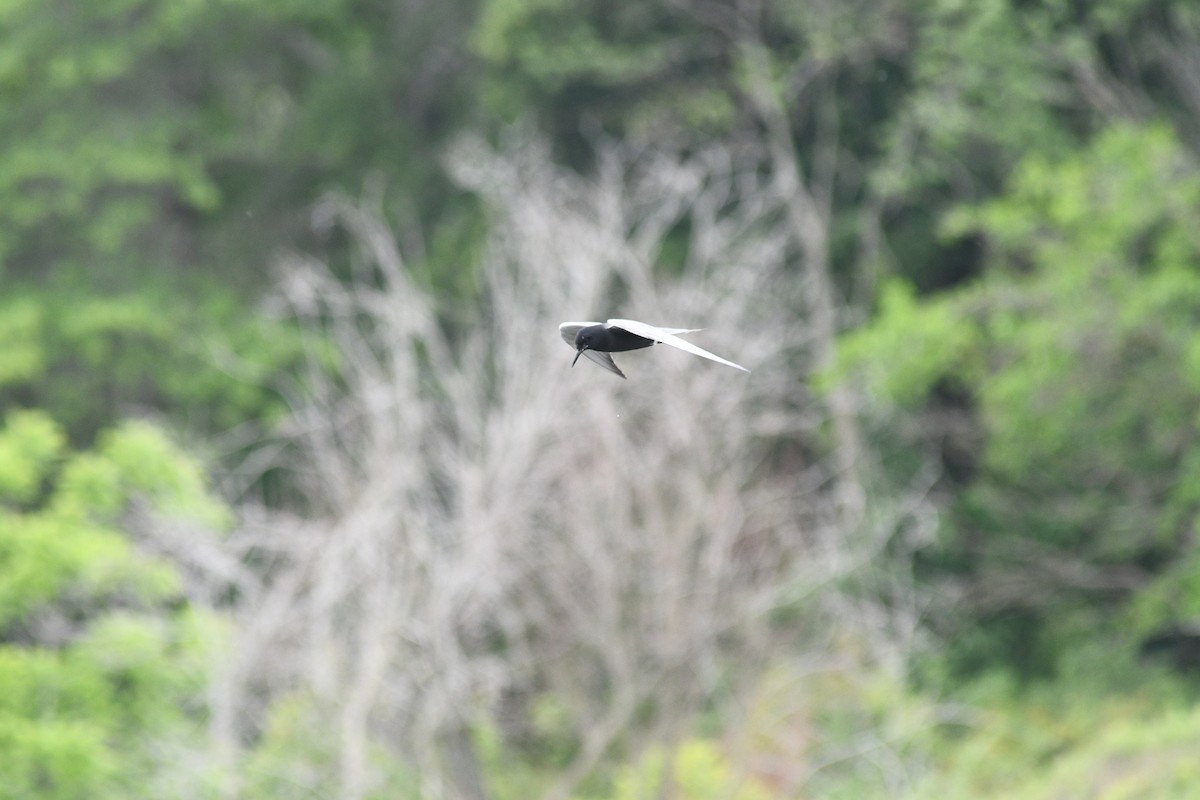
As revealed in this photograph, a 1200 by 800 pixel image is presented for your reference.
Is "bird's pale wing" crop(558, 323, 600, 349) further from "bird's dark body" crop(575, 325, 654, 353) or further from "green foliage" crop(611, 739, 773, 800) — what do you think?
"green foliage" crop(611, 739, 773, 800)

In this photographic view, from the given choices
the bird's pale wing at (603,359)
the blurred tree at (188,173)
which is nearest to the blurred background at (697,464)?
the blurred tree at (188,173)

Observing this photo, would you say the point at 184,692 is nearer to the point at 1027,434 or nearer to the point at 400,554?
the point at 400,554

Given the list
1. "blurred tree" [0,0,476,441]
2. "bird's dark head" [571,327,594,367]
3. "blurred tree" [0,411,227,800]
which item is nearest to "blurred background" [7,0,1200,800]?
"blurred tree" [0,411,227,800]

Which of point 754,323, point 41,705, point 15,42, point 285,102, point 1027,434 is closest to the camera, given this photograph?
point 41,705

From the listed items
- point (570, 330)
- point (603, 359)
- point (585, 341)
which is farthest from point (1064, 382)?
point (585, 341)

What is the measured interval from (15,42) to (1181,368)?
13.3 metres

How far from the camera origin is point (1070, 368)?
13297 millimetres

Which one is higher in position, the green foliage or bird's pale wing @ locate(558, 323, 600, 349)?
bird's pale wing @ locate(558, 323, 600, 349)

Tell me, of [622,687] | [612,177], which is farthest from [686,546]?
[612,177]

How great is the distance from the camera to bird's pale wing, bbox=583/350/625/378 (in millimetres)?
4105

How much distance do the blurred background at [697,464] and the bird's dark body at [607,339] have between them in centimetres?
724

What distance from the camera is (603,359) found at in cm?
436

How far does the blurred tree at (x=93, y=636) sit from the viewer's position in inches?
418

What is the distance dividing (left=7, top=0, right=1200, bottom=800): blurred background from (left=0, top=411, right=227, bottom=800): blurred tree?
0.03 meters
